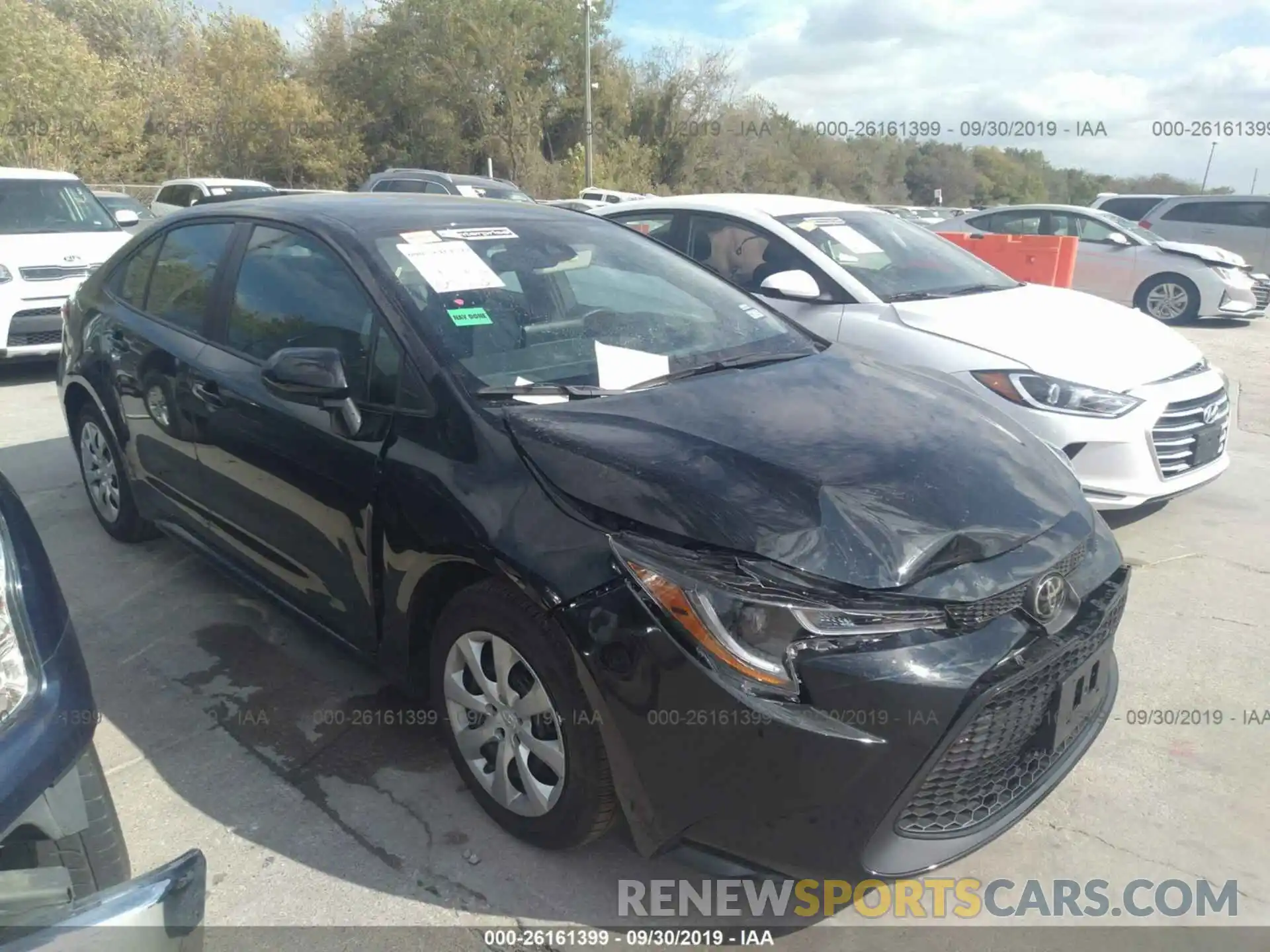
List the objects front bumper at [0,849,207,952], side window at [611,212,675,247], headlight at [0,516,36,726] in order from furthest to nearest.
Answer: side window at [611,212,675,247]
headlight at [0,516,36,726]
front bumper at [0,849,207,952]

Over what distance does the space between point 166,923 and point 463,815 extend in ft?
3.90

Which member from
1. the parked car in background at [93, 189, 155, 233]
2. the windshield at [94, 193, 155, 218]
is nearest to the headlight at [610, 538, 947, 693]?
the parked car in background at [93, 189, 155, 233]

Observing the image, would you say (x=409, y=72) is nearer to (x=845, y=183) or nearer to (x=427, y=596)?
(x=845, y=183)

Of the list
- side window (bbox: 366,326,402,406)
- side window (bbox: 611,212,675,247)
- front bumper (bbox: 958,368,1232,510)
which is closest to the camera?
side window (bbox: 366,326,402,406)

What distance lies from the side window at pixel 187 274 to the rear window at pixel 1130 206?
15149 mm

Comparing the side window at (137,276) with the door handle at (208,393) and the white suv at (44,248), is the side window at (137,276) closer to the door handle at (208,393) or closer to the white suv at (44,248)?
the door handle at (208,393)

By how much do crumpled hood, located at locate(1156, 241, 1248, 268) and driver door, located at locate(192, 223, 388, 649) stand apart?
12161 mm

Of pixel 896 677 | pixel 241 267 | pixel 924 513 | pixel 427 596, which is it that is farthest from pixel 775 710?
pixel 241 267

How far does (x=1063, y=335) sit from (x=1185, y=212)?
483 inches

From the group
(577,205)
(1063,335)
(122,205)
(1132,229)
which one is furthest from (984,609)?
(1132,229)

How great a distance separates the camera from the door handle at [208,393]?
331cm

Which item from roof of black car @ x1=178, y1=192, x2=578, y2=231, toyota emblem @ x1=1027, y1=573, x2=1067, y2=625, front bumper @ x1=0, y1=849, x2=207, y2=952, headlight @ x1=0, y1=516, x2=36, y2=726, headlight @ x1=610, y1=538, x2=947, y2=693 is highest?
roof of black car @ x1=178, y1=192, x2=578, y2=231

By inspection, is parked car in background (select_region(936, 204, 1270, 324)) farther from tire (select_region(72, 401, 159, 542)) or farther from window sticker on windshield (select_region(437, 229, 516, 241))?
tire (select_region(72, 401, 159, 542))

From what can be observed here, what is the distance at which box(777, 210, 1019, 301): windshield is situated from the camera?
17.4ft
